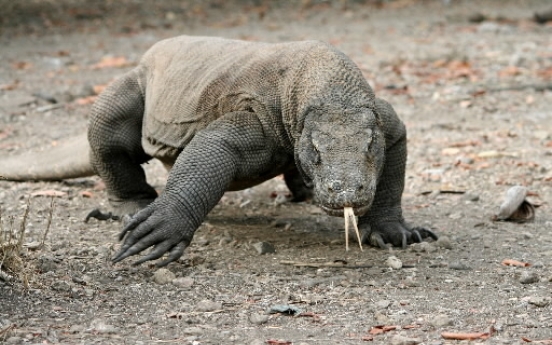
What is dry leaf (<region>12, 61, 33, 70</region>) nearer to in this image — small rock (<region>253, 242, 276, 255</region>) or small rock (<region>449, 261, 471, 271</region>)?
small rock (<region>253, 242, 276, 255</region>)

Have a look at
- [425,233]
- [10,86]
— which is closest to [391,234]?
[425,233]

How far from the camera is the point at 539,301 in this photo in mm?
4051

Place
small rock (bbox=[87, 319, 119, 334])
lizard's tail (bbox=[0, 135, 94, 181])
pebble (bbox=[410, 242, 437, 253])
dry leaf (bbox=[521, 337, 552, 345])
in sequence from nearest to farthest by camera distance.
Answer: dry leaf (bbox=[521, 337, 552, 345]) < small rock (bbox=[87, 319, 119, 334]) < pebble (bbox=[410, 242, 437, 253]) < lizard's tail (bbox=[0, 135, 94, 181])

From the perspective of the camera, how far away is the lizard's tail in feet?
21.0

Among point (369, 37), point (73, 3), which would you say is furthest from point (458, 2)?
point (73, 3)

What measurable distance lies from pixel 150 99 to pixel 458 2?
12.0 metres

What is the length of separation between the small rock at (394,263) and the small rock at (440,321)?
833 millimetres

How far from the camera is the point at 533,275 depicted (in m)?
4.45

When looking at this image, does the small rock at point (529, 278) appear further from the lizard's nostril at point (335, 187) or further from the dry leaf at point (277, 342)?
the dry leaf at point (277, 342)

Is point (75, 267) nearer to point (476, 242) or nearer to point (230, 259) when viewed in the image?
point (230, 259)

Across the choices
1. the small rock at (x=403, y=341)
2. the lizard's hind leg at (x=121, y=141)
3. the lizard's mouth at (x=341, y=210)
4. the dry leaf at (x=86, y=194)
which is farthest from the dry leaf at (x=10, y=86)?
the small rock at (x=403, y=341)

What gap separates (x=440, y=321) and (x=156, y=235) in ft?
4.67

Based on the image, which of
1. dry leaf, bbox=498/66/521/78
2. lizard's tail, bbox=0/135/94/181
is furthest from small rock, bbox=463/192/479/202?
dry leaf, bbox=498/66/521/78

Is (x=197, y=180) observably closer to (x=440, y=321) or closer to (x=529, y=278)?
(x=440, y=321)
